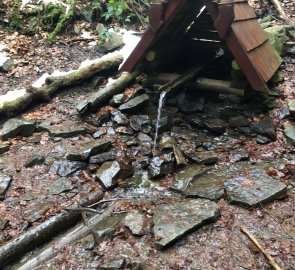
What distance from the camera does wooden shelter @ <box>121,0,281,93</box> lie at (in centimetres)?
518

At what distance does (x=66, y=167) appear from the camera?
16.9ft

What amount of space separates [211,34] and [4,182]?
4899 mm

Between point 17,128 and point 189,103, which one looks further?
point 189,103

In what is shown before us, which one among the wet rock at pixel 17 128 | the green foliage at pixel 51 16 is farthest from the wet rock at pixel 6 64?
the wet rock at pixel 17 128

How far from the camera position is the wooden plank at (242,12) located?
18.5ft

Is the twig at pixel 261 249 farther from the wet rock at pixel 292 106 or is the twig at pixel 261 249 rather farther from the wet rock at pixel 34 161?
the wet rock at pixel 34 161

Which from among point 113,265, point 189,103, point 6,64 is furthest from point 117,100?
point 113,265

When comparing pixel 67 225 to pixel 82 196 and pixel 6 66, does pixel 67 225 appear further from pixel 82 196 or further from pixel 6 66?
pixel 6 66

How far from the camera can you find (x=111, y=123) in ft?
20.7

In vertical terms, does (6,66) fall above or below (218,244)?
above

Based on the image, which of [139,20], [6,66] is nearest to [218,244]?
[6,66]

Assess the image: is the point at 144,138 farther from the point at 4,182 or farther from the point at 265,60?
the point at 265,60

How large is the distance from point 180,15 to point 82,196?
11.9 feet

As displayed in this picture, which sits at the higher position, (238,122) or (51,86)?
(51,86)
